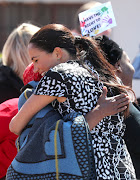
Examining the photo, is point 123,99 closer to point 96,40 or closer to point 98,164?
point 98,164

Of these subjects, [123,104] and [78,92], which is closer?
[78,92]

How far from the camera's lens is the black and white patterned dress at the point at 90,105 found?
1.80 m

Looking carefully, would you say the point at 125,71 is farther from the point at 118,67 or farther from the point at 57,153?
the point at 57,153

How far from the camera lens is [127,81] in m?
2.46

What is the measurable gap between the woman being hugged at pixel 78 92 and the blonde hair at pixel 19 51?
1.02m

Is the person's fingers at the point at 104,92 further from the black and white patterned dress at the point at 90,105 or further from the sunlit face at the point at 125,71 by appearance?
the sunlit face at the point at 125,71

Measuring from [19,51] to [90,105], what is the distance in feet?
4.58

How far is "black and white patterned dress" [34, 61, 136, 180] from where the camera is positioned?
71.0 inches

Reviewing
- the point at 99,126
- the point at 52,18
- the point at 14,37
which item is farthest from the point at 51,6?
the point at 99,126

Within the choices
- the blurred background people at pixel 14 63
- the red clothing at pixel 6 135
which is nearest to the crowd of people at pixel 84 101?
the red clothing at pixel 6 135

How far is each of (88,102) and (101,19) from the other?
0.98 meters

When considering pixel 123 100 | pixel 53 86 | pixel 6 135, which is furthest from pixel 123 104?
pixel 6 135

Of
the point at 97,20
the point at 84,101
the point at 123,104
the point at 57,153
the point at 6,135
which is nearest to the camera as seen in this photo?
the point at 57,153

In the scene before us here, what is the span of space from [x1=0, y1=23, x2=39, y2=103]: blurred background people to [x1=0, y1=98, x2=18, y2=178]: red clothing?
1.70 feet
